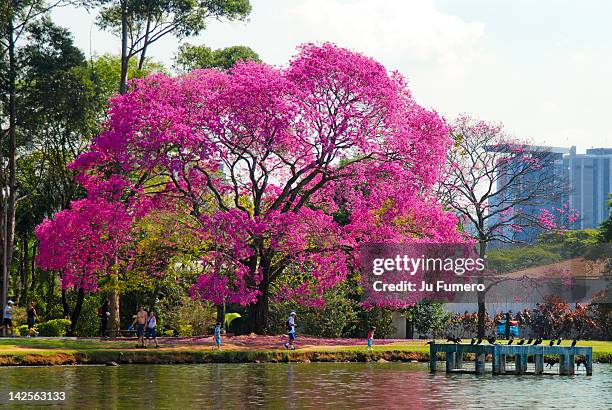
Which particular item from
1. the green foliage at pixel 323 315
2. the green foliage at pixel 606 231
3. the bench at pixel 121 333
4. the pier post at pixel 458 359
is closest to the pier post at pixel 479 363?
the pier post at pixel 458 359

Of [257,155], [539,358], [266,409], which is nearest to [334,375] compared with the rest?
[539,358]

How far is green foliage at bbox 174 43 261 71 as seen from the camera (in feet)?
273

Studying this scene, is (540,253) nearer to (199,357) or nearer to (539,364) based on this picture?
(539,364)

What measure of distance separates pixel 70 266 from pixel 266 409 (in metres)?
25.7

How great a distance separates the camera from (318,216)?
5362cm

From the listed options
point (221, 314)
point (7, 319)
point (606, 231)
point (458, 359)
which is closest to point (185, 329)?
point (221, 314)

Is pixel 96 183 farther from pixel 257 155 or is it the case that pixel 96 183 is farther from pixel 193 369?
pixel 193 369

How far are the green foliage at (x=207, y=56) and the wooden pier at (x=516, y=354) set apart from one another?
42.1 m

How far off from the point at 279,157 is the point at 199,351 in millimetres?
11277

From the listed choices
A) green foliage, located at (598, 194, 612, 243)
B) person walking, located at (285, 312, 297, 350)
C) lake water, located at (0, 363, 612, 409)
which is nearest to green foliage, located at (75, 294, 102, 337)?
person walking, located at (285, 312, 297, 350)

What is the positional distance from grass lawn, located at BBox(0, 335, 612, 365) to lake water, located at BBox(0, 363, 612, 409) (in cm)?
168

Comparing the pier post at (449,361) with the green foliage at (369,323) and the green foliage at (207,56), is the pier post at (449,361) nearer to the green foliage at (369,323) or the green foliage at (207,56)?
the green foliage at (369,323)

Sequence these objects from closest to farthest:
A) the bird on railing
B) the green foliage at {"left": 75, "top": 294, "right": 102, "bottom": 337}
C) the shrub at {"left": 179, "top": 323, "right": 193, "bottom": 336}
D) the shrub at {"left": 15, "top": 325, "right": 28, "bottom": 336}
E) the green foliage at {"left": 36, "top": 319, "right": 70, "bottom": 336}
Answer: the bird on railing
the green foliage at {"left": 36, "top": 319, "right": 70, "bottom": 336}
the shrub at {"left": 15, "top": 325, "right": 28, "bottom": 336}
the shrub at {"left": 179, "top": 323, "right": 193, "bottom": 336}
the green foliage at {"left": 75, "top": 294, "right": 102, "bottom": 337}

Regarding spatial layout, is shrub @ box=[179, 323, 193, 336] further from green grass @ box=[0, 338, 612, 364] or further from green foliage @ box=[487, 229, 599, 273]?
green foliage @ box=[487, 229, 599, 273]
